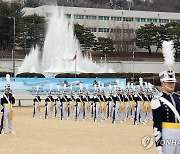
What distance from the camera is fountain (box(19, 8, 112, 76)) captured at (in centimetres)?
4962

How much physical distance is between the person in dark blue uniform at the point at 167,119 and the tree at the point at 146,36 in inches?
2240

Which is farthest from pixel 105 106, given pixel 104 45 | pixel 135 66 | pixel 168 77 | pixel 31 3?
pixel 31 3

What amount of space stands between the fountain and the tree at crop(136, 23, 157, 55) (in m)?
10.3

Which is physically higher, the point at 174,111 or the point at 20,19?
→ the point at 20,19

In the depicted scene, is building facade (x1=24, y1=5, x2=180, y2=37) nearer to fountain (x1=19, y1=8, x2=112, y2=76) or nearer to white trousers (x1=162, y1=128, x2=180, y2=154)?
fountain (x1=19, y1=8, x2=112, y2=76)

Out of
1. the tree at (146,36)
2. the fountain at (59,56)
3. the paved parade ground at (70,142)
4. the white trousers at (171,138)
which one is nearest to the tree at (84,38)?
the fountain at (59,56)

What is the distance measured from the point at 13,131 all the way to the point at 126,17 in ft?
198

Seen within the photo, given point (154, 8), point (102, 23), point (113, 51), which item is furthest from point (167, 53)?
point (154, 8)

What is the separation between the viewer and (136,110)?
2033cm

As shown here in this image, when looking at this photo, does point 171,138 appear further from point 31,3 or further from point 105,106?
point 31,3

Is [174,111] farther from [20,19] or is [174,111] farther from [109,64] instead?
[20,19]

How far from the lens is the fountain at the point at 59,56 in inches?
1954

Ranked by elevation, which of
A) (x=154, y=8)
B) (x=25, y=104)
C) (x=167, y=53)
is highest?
(x=154, y=8)

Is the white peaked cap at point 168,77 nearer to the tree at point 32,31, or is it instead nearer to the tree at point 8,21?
the tree at point 8,21
